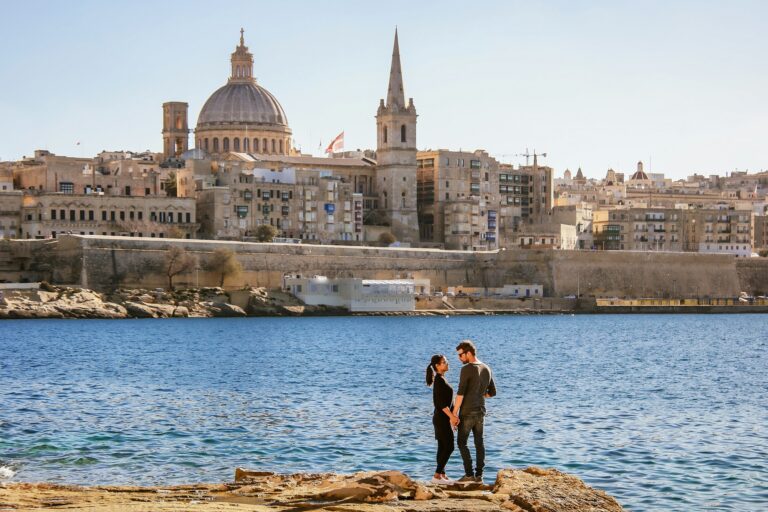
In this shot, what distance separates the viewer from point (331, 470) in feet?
49.9

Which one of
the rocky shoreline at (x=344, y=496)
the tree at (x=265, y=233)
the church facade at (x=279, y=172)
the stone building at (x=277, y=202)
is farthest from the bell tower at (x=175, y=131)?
the rocky shoreline at (x=344, y=496)

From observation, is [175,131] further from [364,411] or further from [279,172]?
[364,411]

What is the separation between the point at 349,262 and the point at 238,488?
55.1m

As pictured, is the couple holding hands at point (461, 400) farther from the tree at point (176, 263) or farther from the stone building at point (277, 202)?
the stone building at point (277, 202)

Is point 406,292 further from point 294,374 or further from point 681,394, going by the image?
point 681,394

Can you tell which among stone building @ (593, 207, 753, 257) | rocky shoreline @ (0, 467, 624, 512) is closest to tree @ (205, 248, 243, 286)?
stone building @ (593, 207, 753, 257)

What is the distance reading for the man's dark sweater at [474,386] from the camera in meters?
12.1

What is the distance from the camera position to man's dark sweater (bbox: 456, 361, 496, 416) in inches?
475

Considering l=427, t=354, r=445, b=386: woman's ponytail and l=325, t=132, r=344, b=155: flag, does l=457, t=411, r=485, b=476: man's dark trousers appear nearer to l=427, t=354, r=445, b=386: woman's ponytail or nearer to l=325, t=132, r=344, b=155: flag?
l=427, t=354, r=445, b=386: woman's ponytail

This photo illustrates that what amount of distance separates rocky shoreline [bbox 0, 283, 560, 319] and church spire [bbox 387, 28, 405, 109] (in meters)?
22.3

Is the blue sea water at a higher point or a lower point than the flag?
lower

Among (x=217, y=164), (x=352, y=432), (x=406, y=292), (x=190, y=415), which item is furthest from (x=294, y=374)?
(x=217, y=164)

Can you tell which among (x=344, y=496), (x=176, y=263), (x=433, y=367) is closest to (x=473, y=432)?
(x=433, y=367)

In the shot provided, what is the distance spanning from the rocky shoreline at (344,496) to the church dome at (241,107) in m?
76.1
